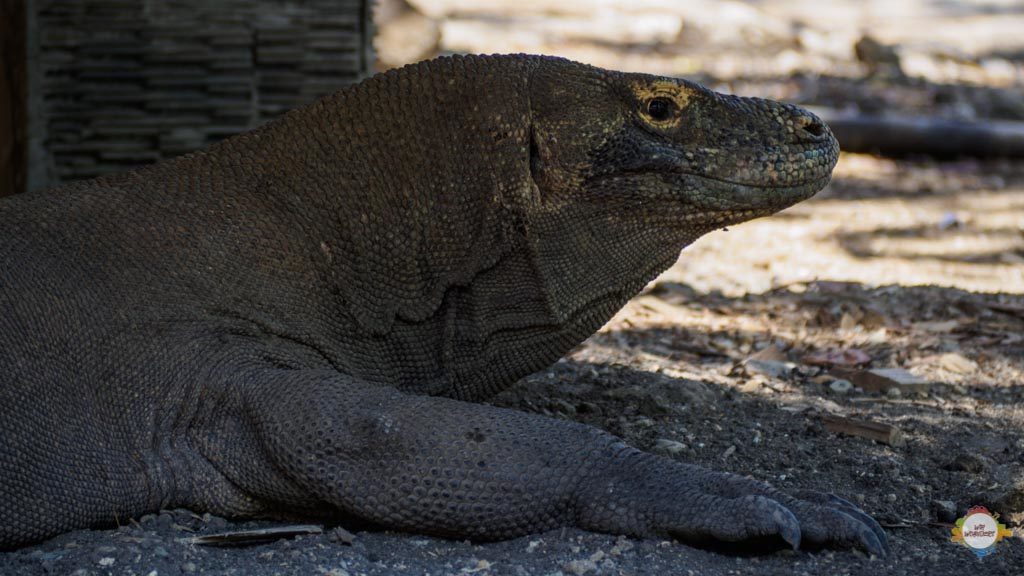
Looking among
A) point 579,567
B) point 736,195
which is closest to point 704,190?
point 736,195

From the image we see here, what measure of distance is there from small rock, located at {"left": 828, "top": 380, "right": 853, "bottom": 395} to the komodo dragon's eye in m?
1.58

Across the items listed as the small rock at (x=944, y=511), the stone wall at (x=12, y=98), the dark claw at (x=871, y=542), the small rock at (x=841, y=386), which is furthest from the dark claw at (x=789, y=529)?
the stone wall at (x=12, y=98)

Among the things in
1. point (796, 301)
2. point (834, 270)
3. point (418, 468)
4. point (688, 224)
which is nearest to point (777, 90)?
point (834, 270)

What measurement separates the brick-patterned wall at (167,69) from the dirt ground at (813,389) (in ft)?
7.57

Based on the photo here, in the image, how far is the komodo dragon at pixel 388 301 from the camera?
11.1 ft

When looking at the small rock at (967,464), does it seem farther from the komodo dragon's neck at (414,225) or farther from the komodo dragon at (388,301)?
the komodo dragon's neck at (414,225)

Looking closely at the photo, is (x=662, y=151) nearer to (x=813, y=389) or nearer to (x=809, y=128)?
(x=809, y=128)

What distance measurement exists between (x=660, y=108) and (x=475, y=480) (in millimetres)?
1332

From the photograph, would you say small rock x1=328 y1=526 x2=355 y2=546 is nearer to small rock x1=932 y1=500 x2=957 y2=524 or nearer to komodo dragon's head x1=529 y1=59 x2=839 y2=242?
komodo dragon's head x1=529 y1=59 x2=839 y2=242

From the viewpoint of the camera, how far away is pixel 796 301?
6.43 m

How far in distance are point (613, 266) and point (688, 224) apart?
264 mm

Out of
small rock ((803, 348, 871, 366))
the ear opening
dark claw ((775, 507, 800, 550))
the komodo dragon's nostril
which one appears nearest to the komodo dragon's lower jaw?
the komodo dragon's nostril

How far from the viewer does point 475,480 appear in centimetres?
337

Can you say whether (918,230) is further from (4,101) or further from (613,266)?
(4,101)
